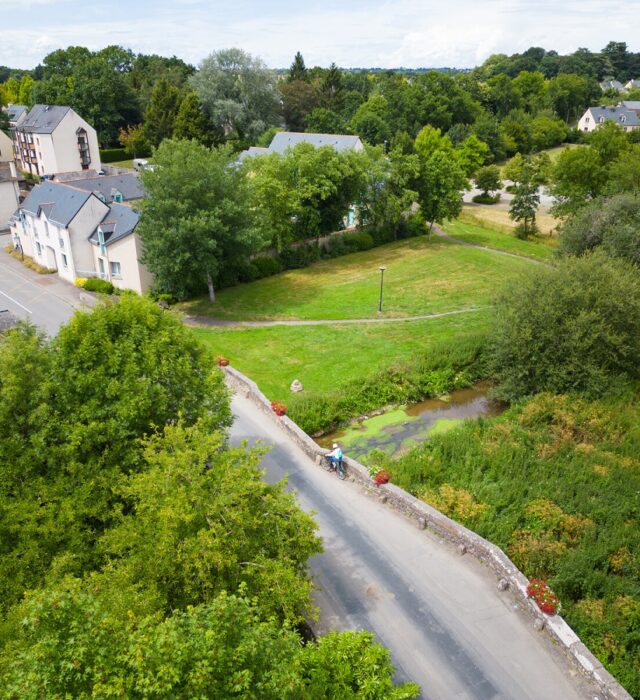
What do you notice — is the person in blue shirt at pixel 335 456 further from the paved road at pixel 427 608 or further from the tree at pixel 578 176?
the tree at pixel 578 176

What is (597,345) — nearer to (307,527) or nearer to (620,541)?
(620,541)

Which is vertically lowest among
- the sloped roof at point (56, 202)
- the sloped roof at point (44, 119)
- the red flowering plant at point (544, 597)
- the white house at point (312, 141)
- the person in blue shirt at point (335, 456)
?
the red flowering plant at point (544, 597)

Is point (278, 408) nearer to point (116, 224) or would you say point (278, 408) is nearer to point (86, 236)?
point (116, 224)

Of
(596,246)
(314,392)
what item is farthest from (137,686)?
(596,246)

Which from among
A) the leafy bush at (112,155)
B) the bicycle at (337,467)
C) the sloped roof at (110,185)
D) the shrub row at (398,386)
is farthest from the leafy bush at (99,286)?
the leafy bush at (112,155)

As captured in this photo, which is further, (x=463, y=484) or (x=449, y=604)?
(x=463, y=484)

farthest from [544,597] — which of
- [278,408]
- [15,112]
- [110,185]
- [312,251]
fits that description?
[15,112]
